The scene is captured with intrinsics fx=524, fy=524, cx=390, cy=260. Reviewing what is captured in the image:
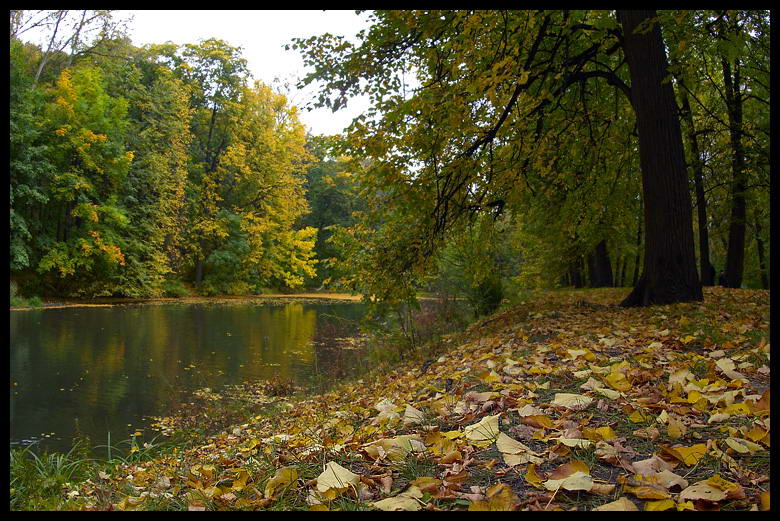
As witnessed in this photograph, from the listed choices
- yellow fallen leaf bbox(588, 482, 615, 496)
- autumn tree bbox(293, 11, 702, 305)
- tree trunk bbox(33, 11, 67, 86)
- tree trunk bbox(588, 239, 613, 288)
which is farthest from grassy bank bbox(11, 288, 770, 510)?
tree trunk bbox(33, 11, 67, 86)

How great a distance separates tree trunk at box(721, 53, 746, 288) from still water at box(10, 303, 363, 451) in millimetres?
8549

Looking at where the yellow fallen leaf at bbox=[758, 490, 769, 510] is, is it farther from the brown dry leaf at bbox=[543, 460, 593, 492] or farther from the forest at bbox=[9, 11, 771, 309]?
the forest at bbox=[9, 11, 771, 309]

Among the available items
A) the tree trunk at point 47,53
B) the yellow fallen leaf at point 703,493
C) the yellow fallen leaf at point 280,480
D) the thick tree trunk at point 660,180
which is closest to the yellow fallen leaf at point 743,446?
the yellow fallen leaf at point 703,493

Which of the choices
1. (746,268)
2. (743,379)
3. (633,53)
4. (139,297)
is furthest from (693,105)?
(139,297)

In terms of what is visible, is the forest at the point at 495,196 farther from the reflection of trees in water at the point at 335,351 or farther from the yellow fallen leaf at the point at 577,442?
the reflection of trees in water at the point at 335,351

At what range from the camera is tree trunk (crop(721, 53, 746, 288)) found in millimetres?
10609

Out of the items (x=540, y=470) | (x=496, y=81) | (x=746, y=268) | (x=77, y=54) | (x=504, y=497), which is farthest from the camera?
(x=77, y=54)

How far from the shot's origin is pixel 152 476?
284 centimetres

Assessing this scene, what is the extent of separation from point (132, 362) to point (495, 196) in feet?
23.1

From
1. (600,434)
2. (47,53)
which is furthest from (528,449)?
(47,53)

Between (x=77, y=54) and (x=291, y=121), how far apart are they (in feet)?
37.3

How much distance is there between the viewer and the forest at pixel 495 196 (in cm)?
228

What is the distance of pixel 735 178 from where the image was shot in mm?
10773

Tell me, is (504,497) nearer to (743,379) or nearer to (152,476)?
(743,379)
